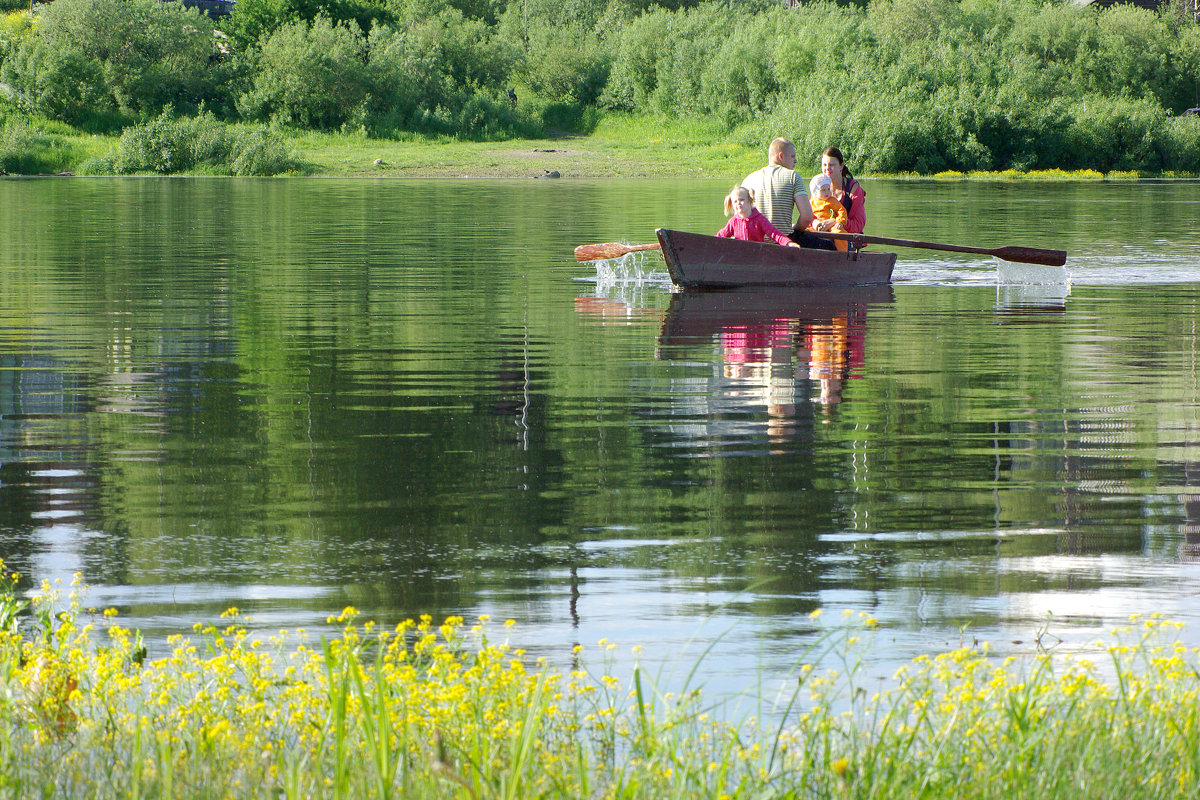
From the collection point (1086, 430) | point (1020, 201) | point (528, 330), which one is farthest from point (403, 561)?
point (1020, 201)

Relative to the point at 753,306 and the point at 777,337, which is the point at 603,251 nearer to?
the point at 753,306

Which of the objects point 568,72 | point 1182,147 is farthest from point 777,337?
point 568,72

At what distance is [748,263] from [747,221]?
1.48ft

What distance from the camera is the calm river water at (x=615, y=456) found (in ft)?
18.8

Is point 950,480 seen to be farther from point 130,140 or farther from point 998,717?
point 130,140

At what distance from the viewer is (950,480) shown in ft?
25.3

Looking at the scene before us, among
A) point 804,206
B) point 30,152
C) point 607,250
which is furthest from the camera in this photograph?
point 30,152

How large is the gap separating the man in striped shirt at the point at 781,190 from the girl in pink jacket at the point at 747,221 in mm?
107

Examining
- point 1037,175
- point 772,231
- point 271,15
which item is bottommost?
point 772,231

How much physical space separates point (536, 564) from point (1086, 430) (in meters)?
4.15

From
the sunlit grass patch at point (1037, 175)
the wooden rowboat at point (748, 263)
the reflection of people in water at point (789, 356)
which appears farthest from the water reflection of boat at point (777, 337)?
the sunlit grass patch at point (1037, 175)

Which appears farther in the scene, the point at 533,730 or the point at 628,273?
the point at 628,273

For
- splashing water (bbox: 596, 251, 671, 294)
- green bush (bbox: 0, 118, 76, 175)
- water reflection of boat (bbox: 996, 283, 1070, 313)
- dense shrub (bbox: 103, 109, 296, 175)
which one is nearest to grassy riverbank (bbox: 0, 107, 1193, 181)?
green bush (bbox: 0, 118, 76, 175)

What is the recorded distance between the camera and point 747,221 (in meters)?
16.8
